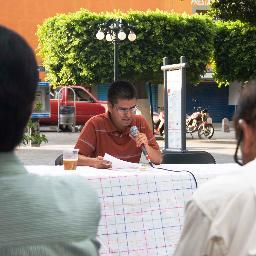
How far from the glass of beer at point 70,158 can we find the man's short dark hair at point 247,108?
7.63 feet

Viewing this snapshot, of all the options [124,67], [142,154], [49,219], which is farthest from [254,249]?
[124,67]

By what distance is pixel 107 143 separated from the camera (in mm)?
5316

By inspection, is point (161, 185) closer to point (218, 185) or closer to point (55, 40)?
point (218, 185)

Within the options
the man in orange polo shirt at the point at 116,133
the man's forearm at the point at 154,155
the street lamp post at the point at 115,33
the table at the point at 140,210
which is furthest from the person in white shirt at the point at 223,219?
the street lamp post at the point at 115,33

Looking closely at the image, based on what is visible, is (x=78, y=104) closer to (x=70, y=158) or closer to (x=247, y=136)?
(x=70, y=158)

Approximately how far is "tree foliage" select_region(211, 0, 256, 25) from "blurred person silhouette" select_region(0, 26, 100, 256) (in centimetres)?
2332

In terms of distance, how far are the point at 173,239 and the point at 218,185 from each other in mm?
2131

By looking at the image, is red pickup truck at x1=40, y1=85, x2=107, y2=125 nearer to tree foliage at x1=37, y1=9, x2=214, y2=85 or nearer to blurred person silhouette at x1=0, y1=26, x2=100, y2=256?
tree foliage at x1=37, y1=9, x2=214, y2=85

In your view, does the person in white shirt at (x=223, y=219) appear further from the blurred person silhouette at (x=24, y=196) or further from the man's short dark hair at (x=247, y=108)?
the blurred person silhouette at (x=24, y=196)

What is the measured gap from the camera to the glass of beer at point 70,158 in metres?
4.32

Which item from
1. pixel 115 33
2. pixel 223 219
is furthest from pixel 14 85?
pixel 115 33

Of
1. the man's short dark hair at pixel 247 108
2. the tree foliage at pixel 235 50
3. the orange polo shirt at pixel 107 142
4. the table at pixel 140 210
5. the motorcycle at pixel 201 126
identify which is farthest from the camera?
the tree foliage at pixel 235 50

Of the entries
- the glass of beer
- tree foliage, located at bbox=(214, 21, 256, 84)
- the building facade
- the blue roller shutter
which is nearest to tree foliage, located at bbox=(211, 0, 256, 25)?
tree foliage, located at bbox=(214, 21, 256, 84)

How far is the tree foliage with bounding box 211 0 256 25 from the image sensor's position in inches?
976
